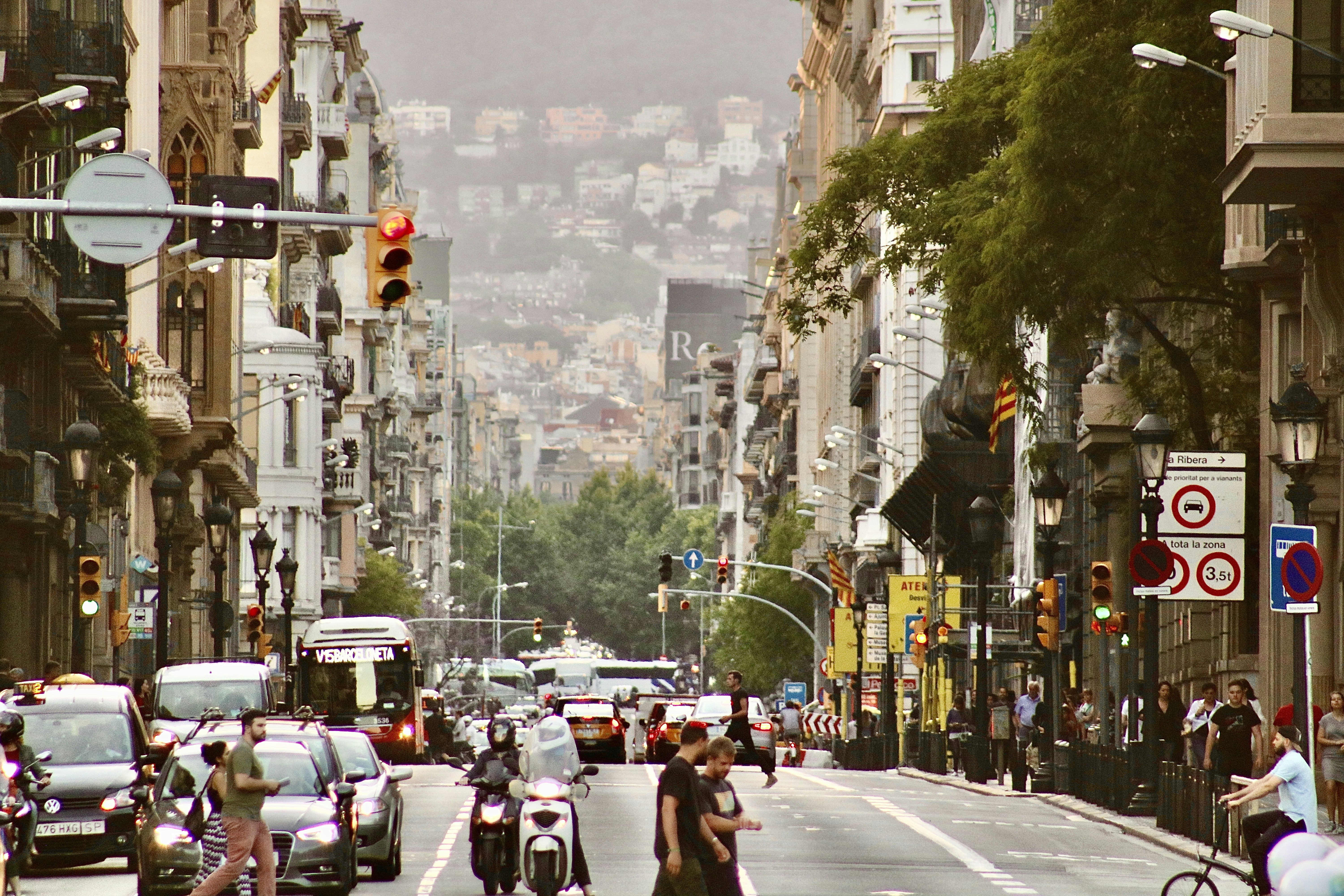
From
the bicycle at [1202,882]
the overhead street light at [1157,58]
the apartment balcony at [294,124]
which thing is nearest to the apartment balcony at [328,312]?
the apartment balcony at [294,124]

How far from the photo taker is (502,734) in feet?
71.6

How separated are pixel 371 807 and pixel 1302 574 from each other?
8.12 metres

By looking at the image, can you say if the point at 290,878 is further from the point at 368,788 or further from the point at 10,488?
the point at 10,488

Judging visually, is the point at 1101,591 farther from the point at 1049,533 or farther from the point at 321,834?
the point at 321,834

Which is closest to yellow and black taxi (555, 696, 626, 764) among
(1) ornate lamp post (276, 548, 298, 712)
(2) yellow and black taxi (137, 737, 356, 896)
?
(1) ornate lamp post (276, 548, 298, 712)

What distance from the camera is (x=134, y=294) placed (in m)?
60.6

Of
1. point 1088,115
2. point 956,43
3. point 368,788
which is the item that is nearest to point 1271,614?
point 1088,115

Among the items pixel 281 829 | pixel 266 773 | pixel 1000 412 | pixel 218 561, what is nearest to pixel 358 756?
pixel 266 773

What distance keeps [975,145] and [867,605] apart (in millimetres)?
47852

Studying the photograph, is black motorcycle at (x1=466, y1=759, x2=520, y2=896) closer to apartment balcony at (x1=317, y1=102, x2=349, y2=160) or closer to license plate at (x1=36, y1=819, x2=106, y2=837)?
license plate at (x1=36, y1=819, x2=106, y2=837)

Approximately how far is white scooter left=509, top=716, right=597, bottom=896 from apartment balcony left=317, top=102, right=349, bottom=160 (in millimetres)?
92058

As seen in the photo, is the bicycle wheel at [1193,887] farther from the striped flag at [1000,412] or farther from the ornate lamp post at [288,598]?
the ornate lamp post at [288,598]

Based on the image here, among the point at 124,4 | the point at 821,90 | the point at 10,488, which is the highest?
the point at 821,90

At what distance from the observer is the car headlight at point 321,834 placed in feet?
69.6
